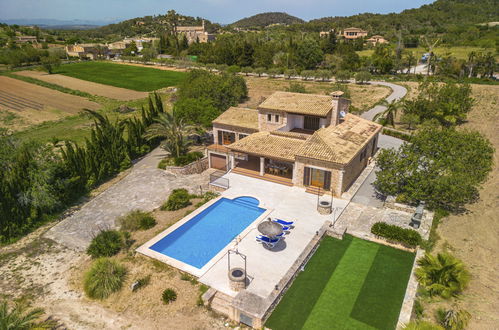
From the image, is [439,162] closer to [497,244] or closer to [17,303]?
[497,244]

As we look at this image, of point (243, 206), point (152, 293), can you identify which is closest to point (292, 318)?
point (152, 293)

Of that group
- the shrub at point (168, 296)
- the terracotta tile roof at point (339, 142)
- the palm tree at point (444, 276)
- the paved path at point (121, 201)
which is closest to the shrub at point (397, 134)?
the terracotta tile roof at point (339, 142)

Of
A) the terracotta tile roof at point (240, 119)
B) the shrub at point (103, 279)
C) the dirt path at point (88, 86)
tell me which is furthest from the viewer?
the dirt path at point (88, 86)

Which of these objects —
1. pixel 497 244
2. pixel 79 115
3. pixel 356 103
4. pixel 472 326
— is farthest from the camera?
pixel 356 103

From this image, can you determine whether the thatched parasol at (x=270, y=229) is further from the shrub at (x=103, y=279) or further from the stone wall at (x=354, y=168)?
the stone wall at (x=354, y=168)

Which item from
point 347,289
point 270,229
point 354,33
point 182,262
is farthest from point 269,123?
point 354,33

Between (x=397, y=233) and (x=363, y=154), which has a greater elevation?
(x=363, y=154)

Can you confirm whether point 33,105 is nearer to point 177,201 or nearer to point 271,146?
point 177,201
